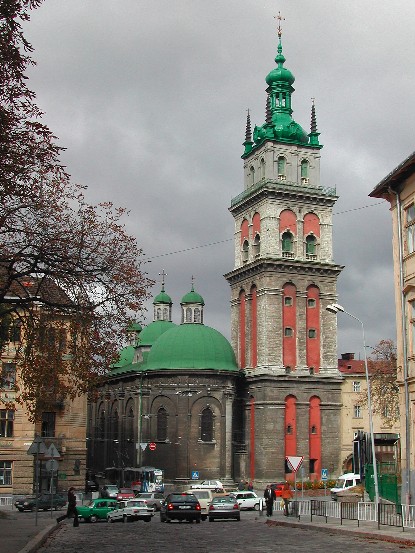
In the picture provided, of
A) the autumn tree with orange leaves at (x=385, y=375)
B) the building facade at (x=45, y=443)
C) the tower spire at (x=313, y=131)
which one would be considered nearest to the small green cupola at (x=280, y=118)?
the tower spire at (x=313, y=131)

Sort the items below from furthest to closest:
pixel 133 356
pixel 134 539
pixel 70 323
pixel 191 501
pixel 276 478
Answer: pixel 133 356, pixel 276 478, pixel 191 501, pixel 134 539, pixel 70 323

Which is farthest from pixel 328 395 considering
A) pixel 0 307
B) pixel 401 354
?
pixel 0 307

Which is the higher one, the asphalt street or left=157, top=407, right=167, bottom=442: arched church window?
left=157, top=407, right=167, bottom=442: arched church window

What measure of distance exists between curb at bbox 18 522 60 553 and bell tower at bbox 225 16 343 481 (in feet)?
146

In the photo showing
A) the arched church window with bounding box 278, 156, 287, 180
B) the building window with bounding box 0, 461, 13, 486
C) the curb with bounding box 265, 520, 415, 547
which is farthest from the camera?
the arched church window with bounding box 278, 156, 287, 180

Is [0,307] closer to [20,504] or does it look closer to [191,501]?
[191,501]

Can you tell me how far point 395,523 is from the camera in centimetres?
2639

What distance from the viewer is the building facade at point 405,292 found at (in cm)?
2892

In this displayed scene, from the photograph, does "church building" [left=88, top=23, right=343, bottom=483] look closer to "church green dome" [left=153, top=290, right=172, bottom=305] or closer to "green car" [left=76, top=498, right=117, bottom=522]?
"church green dome" [left=153, top=290, right=172, bottom=305]

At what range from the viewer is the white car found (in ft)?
123

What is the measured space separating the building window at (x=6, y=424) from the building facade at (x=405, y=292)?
93.6 feet

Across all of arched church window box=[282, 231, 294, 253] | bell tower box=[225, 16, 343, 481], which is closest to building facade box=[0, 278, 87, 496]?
bell tower box=[225, 16, 343, 481]

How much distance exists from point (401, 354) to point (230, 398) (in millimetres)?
43536

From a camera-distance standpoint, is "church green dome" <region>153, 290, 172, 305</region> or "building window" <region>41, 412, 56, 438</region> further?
"church green dome" <region>153, 290, 172, 305</region>
